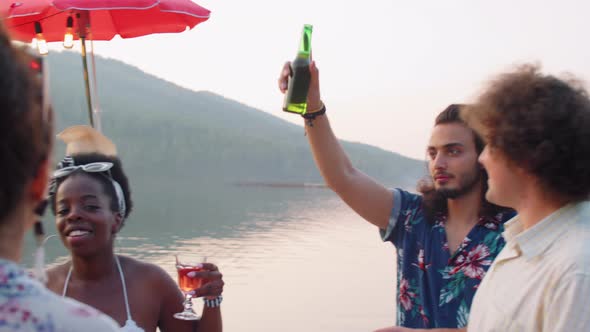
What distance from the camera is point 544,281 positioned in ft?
5.82

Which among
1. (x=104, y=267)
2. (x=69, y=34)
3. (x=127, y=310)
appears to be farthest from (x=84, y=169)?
(x=69, y=34)

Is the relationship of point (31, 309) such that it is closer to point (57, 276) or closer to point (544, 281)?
point (544, 281)

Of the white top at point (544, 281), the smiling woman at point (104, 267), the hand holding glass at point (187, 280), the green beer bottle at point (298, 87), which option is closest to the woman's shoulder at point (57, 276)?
the smiling woman at point (104, 267)

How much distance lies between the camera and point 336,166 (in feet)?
9.45

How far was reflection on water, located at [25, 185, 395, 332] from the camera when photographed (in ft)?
33.7

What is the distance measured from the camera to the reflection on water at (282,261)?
10.3 metres

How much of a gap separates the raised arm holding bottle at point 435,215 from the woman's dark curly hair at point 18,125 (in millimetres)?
1909

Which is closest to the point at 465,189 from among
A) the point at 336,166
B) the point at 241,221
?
the point at 336,166

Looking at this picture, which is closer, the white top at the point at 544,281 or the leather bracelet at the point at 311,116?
the white top at the point at 544,281

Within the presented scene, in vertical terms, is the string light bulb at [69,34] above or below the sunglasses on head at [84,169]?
above

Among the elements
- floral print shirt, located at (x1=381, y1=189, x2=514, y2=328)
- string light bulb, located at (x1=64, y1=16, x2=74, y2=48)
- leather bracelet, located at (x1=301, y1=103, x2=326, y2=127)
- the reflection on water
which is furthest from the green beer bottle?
the reflection on water

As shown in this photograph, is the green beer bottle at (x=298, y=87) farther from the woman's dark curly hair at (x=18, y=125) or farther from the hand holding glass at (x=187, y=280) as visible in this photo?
the woman's dark curly hair at (x=18, y=125)

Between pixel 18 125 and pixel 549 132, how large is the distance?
1492mm

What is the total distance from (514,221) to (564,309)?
1.76 ft
